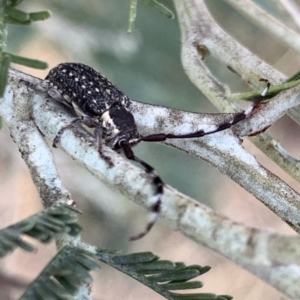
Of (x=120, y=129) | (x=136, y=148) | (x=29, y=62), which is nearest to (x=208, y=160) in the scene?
(x=120, y=129)

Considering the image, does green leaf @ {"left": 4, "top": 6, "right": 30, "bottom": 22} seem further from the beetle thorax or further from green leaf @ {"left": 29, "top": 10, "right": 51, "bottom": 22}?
the beetle thorax

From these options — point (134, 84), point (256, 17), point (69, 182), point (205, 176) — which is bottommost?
point (69, 182)

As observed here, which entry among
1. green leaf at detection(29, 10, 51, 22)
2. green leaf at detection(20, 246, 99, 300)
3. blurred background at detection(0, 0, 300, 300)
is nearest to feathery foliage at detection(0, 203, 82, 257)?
green leaf at detection(20, 246, 99, 300)

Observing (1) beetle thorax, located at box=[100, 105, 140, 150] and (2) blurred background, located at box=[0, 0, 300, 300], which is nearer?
(1) beetle thorax, located at box=[100, 105, 140, 150]

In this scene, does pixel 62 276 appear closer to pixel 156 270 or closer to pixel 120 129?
pixel 156 270

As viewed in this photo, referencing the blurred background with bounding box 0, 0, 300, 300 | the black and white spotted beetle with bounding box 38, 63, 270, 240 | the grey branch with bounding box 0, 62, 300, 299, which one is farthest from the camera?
the blurred background with bounding box 0, 0, 300, 300

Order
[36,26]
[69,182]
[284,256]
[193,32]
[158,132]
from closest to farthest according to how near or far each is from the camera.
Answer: [284,256], [158,132], [193,32], [36,26], [69,182]

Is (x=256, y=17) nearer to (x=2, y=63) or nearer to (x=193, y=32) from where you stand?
(x=193, y=32)

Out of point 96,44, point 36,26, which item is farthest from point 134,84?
point 36,26
